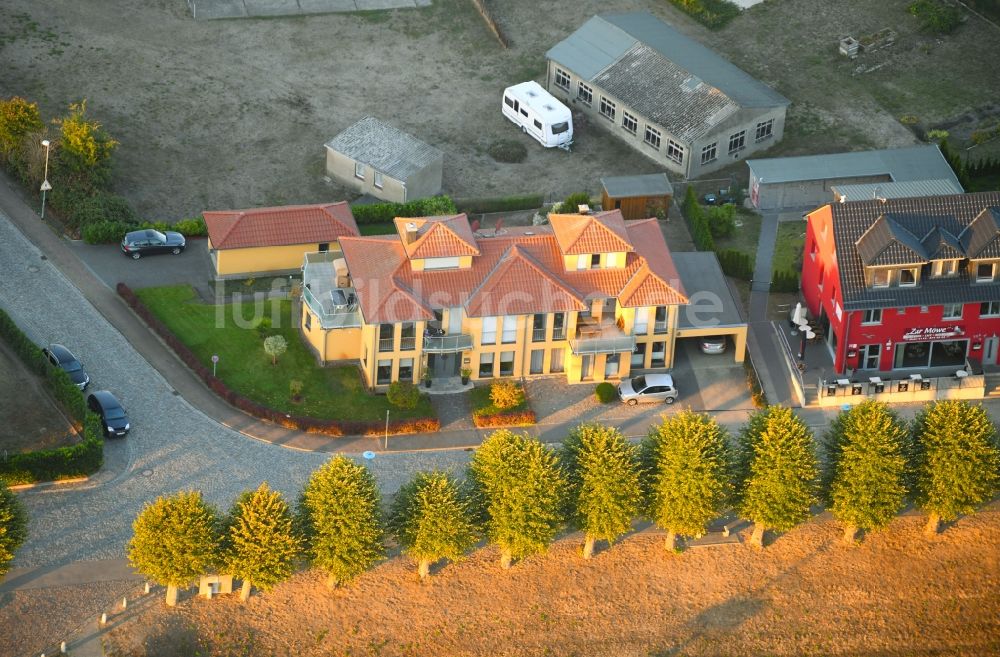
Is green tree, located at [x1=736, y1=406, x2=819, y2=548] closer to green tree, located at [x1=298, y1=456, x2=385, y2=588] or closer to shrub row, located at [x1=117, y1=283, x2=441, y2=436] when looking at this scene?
shrub row, located at [x1=117, y1=283, x2=441, y2=436]

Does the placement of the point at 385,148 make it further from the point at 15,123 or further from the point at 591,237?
the point at 15,123

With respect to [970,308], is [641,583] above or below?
below

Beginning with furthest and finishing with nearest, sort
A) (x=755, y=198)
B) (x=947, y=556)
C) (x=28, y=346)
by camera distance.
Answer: (x=755, y=198), (x=28, y=346), (x=947, y=556)

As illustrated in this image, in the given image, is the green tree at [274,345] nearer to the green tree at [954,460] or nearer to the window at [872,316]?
the window at [872,316]

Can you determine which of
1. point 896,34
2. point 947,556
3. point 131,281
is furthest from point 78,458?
point 896,34

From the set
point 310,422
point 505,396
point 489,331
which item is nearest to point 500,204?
point 489,331

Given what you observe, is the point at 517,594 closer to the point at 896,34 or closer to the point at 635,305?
the point at 635,305

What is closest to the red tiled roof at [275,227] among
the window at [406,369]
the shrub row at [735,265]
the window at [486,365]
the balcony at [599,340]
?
the window at [406,369]
